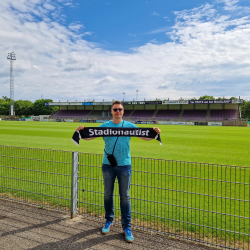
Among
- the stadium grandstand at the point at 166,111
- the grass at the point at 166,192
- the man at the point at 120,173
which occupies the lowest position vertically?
the grass at the point at 166,192

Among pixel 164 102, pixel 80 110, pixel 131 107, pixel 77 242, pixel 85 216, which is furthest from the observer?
pixel 80 110

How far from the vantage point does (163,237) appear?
3.48m

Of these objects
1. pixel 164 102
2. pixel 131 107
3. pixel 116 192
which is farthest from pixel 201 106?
pixel 116 192

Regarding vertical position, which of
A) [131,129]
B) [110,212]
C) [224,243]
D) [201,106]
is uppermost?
[201,106]

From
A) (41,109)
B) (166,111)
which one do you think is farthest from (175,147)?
(41,109)

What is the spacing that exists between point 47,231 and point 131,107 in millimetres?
72253

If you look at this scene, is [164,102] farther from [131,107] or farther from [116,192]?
[116,192]

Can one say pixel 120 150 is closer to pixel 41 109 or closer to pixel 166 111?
pixel 166 111

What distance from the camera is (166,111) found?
68.4m

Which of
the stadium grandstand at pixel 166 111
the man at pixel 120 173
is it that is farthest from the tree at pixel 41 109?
the man at pixel 120 173

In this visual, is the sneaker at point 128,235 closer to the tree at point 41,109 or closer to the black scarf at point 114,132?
the black scarf at point 114,132

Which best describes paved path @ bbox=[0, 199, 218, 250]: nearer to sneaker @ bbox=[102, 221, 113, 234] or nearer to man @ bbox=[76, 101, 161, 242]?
sneaker @ bbox=[102, 221, 113, 234]

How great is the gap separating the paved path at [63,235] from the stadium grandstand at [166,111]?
167 ft

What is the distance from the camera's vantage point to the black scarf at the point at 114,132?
143 inches
